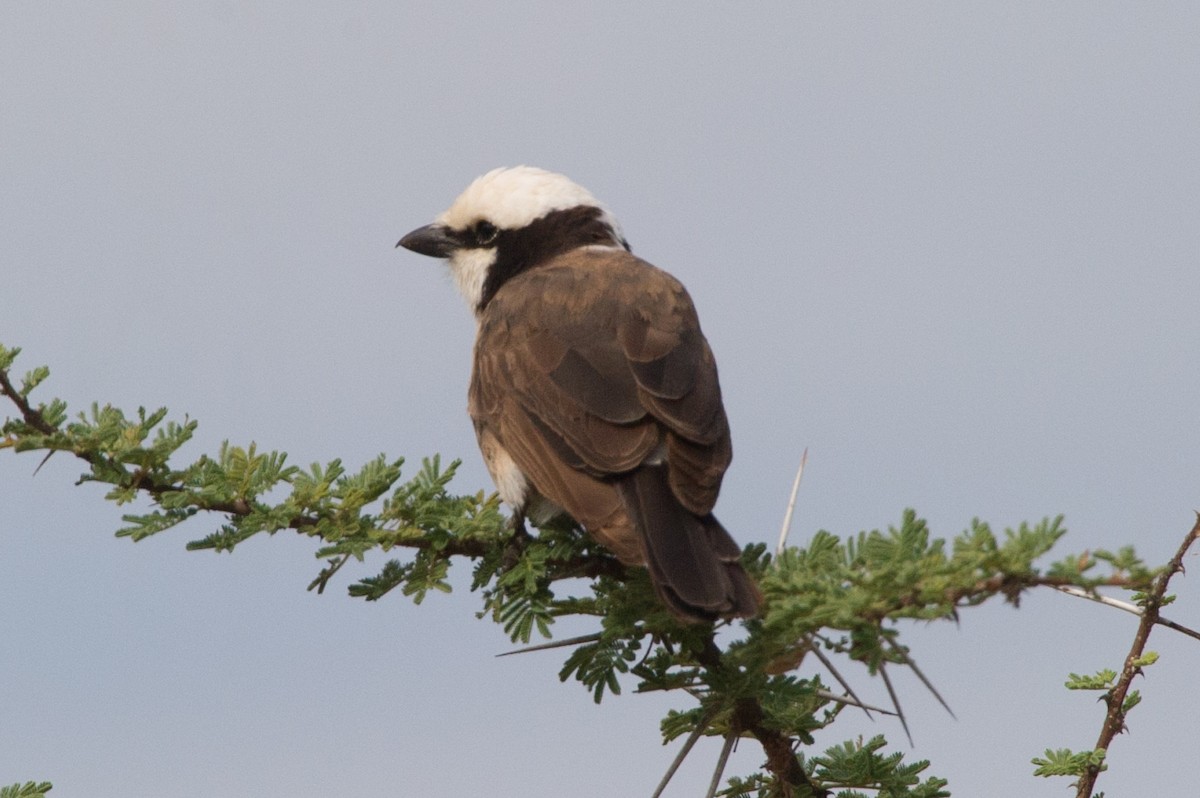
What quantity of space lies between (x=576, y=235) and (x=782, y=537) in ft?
10.1

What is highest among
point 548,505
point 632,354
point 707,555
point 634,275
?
point 634,275

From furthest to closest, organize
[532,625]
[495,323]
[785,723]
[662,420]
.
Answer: [495,323]
[662,420]
[532,625]
[785,723]

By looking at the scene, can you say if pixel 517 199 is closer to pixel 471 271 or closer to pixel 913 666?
pixel 471 271

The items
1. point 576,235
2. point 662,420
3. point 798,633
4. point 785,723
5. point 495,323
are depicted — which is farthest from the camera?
point 576,235

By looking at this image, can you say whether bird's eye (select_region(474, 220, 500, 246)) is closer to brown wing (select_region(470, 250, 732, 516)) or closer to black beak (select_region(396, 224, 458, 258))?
black beak (select_region(396, 224, 458, 258))

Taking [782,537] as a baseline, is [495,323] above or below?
above

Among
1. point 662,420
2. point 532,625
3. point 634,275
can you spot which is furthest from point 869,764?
point 634,275

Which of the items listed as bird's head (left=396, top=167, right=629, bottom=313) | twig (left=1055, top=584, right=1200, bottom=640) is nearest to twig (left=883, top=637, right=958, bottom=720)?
twig (left=1055, top=584, right=1200, bottom=640)

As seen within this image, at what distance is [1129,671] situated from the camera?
11.0ft

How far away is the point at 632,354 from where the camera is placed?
5.02 meters

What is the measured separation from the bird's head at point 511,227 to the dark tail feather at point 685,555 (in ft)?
7.91

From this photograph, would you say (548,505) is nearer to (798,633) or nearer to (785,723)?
(785,723)

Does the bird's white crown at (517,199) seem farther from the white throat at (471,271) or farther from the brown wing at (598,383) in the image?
the brown wing at (598,383)

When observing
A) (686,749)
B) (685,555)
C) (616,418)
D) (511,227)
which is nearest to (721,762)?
(686,749)
